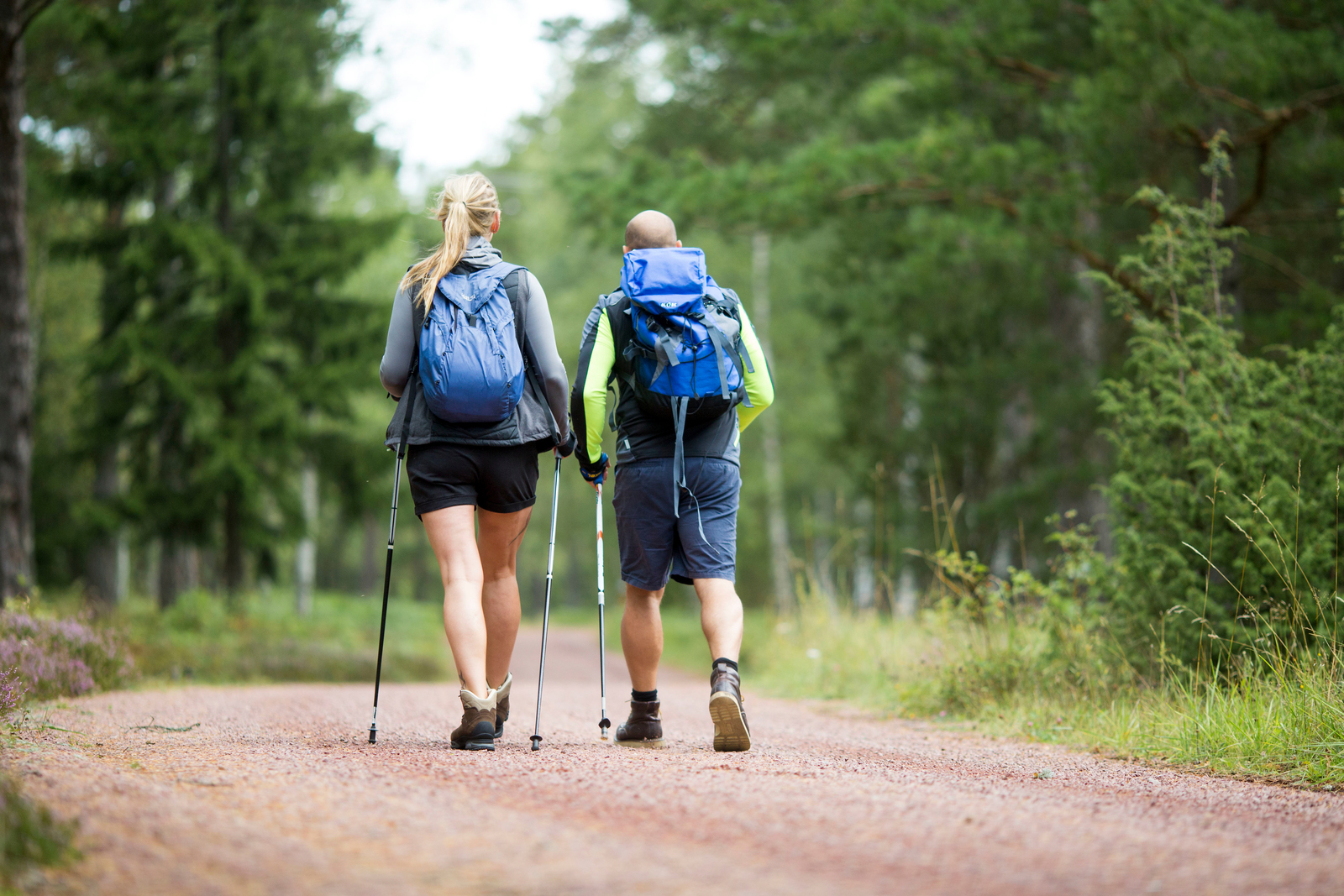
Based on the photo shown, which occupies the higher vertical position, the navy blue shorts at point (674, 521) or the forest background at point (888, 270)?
the forest background at point (888, 270)

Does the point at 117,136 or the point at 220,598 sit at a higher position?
the point at 117,136

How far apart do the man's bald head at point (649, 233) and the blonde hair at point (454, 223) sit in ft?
1.91

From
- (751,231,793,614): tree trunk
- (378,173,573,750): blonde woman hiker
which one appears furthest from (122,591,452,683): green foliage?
(751,231,793,614): tree trunk

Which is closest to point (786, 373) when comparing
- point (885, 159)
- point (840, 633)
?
point (885, 159)

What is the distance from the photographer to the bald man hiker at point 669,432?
456cm

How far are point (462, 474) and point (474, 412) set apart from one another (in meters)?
0.27

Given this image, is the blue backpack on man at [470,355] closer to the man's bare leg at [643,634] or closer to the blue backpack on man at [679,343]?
the blue backpack on man at [679,343]

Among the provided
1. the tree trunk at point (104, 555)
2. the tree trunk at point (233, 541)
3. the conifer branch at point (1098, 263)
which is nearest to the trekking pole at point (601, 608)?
the conifer branch at point (1098, 263)

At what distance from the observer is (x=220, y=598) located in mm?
15258

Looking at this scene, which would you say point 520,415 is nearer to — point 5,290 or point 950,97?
point 5,290

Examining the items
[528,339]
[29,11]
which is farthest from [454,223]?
[29,11]

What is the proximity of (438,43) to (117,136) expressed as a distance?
5.13 meters

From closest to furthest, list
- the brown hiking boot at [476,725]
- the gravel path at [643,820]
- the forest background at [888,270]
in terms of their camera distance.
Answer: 1. the gravel path at [643,820]
2. the brown hiking boot at [476,725]
3. the forest background at [888,270]

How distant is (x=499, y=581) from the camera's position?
4844 mm
